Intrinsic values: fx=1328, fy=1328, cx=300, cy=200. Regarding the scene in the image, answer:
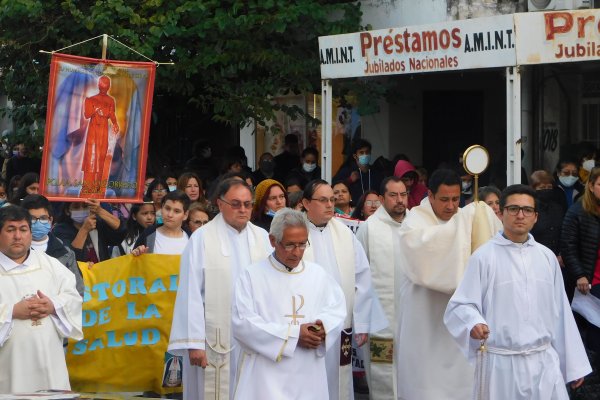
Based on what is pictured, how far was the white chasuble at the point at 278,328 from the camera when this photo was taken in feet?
24.3

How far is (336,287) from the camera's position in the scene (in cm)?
784

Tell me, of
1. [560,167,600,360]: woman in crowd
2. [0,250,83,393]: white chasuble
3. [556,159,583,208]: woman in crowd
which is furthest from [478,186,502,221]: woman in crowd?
[0,250,83,393]: white chasuble

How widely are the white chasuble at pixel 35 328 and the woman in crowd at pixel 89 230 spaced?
2.05 metres

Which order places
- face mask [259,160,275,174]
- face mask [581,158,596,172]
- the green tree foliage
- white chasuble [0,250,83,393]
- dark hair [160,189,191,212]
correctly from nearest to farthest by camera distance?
white chasuble [0,250,83,393] < dark hair [160,189,191,212] < face mask [581,158,596,172] < the green tree foliage < face mask [259,160,275,174]

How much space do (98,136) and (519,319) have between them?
5166mm

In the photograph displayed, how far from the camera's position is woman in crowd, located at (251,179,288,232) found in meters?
10.6

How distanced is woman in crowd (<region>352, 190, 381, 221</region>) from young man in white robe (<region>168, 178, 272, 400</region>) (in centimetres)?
322

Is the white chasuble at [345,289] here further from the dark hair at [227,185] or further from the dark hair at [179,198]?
the dark hair at [179,198]

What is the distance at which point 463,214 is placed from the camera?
889 cm

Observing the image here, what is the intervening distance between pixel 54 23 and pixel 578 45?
23.1ft

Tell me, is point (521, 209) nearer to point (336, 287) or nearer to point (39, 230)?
point (336, 287)

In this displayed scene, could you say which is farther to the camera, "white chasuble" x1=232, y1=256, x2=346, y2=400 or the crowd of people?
the crowd of people

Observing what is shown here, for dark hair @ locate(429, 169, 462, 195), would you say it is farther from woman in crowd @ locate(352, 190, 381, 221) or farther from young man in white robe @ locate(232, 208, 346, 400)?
woman in crowd @ locate(352, 190, 381, 221)

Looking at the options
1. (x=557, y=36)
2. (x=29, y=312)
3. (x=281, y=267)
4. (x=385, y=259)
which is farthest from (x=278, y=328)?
(x=557, y=36)
